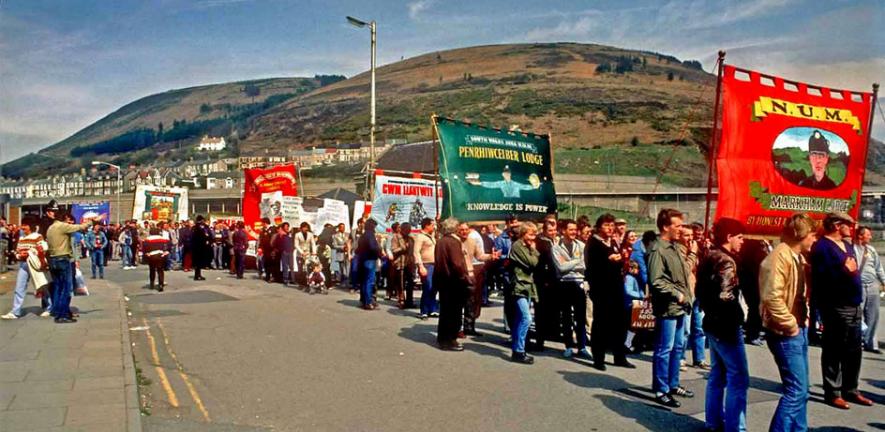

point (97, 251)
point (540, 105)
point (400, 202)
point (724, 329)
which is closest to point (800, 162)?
point (724, 329)

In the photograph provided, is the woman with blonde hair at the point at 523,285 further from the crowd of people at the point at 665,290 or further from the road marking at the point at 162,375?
the road marking at the point at 162,375

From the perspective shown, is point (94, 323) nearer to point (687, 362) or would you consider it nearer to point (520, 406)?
point (520, 406)

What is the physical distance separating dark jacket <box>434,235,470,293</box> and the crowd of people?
0.05ft

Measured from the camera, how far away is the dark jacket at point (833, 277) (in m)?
7.11

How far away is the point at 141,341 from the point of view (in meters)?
10.8

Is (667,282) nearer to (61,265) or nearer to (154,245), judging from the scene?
(61,265)

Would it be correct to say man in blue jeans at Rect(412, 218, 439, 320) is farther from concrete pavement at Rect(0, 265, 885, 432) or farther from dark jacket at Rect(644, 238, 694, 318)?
dark jacket at Rect(644, 238, 694, 318)

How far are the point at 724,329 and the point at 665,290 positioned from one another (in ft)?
3.53

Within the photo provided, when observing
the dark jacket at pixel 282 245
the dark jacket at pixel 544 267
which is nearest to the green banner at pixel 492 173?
the dark jacket at pixel 544 267

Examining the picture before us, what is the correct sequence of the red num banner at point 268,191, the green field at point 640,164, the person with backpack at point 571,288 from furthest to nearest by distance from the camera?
1. the green field at point 640,164
2. the red num banner at point 268,191
3. the person with backpack at point 571,288

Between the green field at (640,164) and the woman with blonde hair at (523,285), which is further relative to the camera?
the green field at (640,164)

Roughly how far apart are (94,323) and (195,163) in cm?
17337

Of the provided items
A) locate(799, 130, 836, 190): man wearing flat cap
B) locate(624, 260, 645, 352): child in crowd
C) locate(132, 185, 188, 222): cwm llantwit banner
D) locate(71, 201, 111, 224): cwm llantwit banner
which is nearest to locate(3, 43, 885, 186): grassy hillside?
locate(71, 201, 111, 224): cwm llantwit banner

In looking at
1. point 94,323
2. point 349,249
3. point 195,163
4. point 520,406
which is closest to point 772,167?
point 520,406
